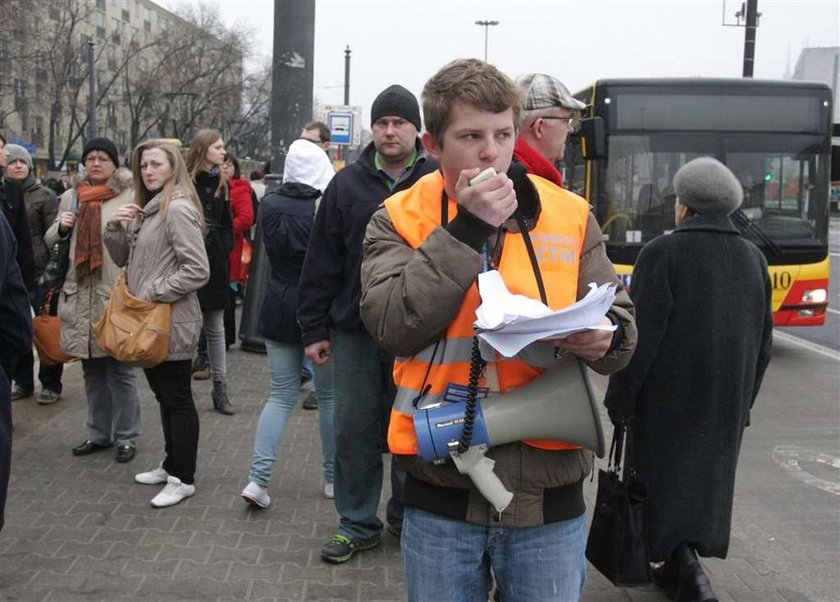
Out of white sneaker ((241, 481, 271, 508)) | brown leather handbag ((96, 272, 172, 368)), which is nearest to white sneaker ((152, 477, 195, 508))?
white sneaker ((241, 481, 271, 508))

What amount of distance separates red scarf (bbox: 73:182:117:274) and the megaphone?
159 inches

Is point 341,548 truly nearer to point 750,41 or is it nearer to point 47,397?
point 47,397

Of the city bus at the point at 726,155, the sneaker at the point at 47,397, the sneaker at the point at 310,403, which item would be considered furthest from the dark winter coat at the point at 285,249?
the city bus at the point at 726,155

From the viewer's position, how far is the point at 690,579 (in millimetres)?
3836

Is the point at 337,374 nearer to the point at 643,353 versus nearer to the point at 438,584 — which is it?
the point at 643,353

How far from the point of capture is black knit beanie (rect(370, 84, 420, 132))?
13.4 feet

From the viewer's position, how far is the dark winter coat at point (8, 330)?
334cm

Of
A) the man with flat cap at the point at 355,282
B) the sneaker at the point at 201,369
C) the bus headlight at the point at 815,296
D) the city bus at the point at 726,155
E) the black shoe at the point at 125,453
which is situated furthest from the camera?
the bus headlight at the point at 815,296

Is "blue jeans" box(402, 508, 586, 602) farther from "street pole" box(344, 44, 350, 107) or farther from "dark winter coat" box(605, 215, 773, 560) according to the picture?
"street pole" box(344, 44, 350, 107)

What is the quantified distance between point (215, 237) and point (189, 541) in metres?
2.84

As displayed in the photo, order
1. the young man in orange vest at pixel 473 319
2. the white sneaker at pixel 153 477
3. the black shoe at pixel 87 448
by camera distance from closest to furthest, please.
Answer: the young man in orange vest at pixel 473 319
the white sneaker at pixel 153 477
the black shoe at pixel 87 448

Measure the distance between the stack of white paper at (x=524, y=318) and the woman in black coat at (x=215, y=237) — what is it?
4.96 meters

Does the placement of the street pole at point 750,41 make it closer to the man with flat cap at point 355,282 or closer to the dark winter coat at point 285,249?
the dark winter coat at point 285,249

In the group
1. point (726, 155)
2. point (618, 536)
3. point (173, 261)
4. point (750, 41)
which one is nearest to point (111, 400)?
point (173, 261)
